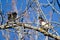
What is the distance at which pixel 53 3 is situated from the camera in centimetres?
309

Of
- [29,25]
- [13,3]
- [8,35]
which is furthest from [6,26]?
[8,35]

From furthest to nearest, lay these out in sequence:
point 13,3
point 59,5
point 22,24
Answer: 1. point 13,3
2. point 59,5
3. point 22,24

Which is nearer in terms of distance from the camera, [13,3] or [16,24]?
[16,24]

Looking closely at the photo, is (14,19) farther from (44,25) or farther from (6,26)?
(44,25)

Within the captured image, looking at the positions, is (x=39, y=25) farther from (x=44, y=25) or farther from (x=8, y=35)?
(x=8, y=35)

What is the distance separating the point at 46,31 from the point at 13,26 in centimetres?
34

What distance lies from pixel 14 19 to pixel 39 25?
0.28 metres

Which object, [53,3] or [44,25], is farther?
[53,3]

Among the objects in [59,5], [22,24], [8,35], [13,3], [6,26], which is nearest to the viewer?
[22,24]

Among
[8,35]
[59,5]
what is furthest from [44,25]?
[8,35]

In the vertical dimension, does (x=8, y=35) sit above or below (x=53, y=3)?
below

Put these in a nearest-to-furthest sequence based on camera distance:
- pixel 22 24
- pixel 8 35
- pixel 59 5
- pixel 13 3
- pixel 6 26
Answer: pixel 22 24
pixel 6 26
pixel 59 5
pixel 13 3
pixel 8 35

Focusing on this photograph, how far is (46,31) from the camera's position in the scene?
7.11ft

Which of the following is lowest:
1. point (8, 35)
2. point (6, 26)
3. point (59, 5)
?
point (8, 35)
